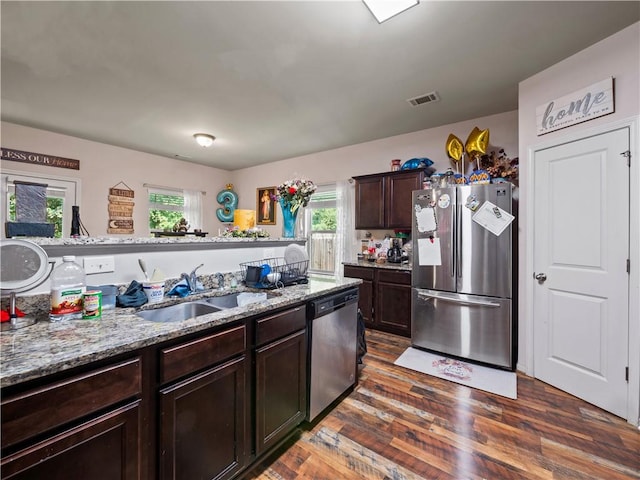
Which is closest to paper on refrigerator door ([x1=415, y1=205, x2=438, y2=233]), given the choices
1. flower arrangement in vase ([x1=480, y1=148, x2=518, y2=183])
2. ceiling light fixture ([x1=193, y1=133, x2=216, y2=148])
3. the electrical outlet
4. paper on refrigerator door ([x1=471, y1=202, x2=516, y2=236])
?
paper on refrigerator door ([x1=471, y1=202, x2=516, y2=236])

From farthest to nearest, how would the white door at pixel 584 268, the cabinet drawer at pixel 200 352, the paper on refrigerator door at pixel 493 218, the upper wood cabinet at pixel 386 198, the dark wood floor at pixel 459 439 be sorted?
the upper wood cabinet at pixel 386 198 < the paper on refrigerator door at pixel 493 218 < the white door at pixel 584 268 < the dark wood floor at pixel 459 439 < the cabinet drawer at pixel 200 352

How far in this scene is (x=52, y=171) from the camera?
418 centimetres

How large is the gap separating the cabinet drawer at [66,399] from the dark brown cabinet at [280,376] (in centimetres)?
60

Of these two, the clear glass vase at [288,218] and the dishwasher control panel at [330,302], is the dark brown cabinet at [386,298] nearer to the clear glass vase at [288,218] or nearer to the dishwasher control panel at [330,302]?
the dishwasher control panel at [330,302]

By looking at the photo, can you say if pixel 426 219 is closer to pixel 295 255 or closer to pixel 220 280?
pixel 295 255

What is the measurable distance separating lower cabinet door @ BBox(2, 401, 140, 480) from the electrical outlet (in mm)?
812

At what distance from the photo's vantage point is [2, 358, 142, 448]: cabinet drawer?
0.75 metres

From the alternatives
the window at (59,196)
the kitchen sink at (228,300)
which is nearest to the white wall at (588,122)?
the kitchen sink at (228,300)

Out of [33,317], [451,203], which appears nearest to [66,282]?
[33,317]

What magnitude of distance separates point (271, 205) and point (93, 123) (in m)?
3.10

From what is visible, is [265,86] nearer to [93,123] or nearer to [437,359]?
[93,123]

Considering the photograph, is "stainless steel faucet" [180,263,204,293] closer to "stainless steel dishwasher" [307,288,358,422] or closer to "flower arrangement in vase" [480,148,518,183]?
"stainless steel dishwasher" [307,288,358,422]

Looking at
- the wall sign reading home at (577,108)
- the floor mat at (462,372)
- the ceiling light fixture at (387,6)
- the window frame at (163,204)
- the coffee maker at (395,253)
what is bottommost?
the floor mat at (462,372)

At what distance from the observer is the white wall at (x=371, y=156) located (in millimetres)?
3416
